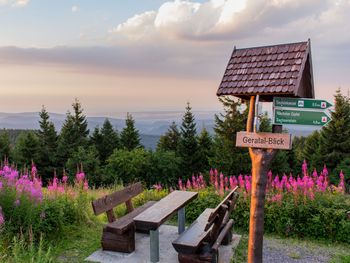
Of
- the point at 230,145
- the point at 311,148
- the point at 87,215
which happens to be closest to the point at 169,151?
the point at 230,145

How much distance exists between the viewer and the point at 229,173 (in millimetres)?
29047

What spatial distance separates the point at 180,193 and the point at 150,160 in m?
22.5

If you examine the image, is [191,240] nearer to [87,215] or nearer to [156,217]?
[156,217]

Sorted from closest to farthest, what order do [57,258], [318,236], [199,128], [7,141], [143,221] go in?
[143,221], [57,258], [318,236], [7,141], [199,128]

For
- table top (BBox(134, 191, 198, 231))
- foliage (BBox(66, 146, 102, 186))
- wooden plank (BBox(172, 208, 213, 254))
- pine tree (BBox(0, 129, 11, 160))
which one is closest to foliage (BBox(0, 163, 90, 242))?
table top (BBox(134, 191, 198, 231))

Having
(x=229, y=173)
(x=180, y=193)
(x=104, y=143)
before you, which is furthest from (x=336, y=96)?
(x=180, y=193)

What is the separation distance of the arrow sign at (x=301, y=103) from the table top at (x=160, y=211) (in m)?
2.30

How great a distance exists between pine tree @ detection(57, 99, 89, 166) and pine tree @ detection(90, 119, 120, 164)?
49.1 inches

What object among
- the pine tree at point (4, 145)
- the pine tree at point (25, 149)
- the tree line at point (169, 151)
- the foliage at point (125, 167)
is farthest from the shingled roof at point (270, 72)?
the pine tree at point (4, 145)

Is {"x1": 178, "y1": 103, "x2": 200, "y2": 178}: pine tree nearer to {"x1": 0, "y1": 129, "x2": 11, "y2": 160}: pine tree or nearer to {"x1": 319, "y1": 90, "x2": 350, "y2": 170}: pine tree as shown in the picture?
{"x1": 319, "y1": 90, "x2": 350, "y2": 170}: pine tree

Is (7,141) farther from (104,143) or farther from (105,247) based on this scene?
(105,247)

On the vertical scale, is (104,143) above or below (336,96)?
below

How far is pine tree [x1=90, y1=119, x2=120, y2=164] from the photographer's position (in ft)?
126

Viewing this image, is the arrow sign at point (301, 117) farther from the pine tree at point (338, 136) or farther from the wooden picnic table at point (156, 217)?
the pine tree at point (338, 136)
